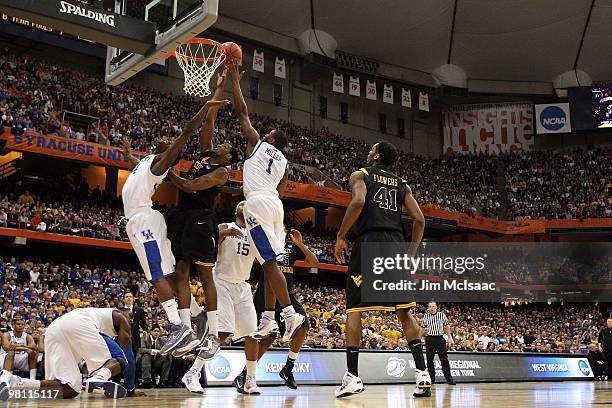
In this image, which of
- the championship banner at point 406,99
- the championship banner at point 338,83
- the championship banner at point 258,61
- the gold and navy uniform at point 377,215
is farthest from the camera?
the championship banner at point 406,99

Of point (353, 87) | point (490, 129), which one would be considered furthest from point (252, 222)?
point (490, 129)

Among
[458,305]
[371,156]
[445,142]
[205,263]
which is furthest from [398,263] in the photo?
[445,142]

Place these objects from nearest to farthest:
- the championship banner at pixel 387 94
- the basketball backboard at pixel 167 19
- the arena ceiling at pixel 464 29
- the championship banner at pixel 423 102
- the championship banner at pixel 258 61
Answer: the basketball backboard at pixel 167 19, the arena ceiling at pixel 464 29, the championship banner at pixel 258 61, the championship banner at pixel 387 94, the championship banner at pixel 423 102

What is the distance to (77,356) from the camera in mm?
7316

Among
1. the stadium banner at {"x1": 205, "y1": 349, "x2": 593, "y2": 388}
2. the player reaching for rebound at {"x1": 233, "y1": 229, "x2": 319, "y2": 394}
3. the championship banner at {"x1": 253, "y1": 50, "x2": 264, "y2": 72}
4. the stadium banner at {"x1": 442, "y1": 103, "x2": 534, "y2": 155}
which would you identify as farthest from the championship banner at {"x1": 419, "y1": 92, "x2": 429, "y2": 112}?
the player reaching for rebound at {"x1": 233, "y1": 229, "x2": 319, "y2": 394}

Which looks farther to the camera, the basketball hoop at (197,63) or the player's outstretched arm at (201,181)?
the basketball hoop at (197,63)

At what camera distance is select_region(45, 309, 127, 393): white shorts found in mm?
7078

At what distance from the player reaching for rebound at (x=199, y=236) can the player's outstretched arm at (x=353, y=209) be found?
4.41 feet

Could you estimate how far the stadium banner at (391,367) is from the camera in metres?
11.6

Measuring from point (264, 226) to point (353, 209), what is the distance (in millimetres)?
1007

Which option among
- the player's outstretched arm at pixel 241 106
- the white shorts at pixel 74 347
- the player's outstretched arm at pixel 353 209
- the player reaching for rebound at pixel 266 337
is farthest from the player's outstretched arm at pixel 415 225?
the white shorts at pixel 74 347

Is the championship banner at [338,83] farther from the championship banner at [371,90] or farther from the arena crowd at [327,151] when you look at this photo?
the arena crowd at [327,151]

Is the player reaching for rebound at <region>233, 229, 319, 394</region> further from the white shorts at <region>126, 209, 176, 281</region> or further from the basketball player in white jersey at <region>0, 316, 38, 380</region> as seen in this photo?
the basketball player in white jersey at <region>0, 316, 38, 380</region>

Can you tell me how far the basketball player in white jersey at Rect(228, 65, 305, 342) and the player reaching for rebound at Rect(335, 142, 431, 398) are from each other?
0.76 m
